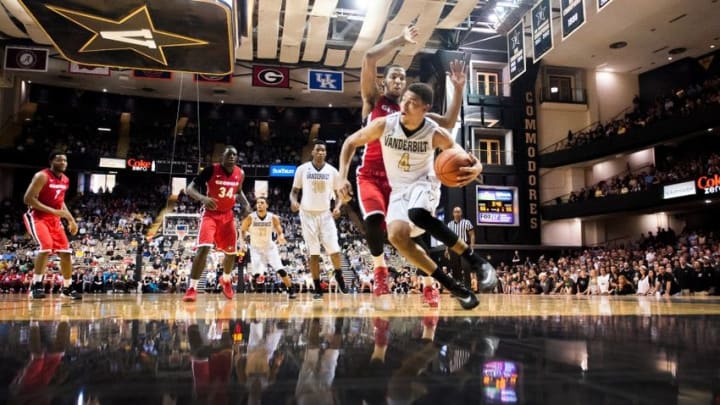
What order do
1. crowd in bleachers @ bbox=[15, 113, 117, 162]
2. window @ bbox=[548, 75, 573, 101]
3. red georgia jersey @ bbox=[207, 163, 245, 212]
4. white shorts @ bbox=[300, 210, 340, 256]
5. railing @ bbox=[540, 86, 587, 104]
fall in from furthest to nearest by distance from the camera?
1. crowd in bleachers @ bbox=[15, 113, 117, 162]
2. window @ bbox=[548, 75, 573, 101]
3. railing @ bbox=[540, 86, 587, 104]
4. white shorts @ bbox=[300, 210, 340, 256]
5. red georgia jersey @ bbox=[207, 163, 245, 212]

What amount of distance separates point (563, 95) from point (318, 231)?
18912 mm

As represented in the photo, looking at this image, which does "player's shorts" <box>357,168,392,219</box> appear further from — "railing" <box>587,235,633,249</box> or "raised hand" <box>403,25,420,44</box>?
"railing" <box>587,235,633,249</box>

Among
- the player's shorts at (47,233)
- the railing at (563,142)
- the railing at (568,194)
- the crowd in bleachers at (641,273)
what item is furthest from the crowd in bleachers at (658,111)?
the player's shorts at (47,233)

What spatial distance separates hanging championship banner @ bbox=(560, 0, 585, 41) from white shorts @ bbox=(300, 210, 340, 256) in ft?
23.4

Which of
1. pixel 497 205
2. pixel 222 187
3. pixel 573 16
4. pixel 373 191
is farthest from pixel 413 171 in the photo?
pixel 497 205

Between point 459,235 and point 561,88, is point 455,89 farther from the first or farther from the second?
point 561,88

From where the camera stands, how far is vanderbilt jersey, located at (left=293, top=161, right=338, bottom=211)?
603cm

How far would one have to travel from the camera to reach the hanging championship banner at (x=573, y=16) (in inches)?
392

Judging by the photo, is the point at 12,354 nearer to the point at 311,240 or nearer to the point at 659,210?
the point at 311,240

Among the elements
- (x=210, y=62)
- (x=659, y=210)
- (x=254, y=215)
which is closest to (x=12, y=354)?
(x=254, y=215)

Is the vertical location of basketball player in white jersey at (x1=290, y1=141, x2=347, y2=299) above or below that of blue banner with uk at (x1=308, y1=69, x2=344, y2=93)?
below

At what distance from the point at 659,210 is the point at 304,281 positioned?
13.4 metres

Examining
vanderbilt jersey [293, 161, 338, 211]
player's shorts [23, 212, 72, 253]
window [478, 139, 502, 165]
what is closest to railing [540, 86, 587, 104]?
window [478, 139, 502, 165]

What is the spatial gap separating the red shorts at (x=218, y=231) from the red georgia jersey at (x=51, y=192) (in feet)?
5.86
